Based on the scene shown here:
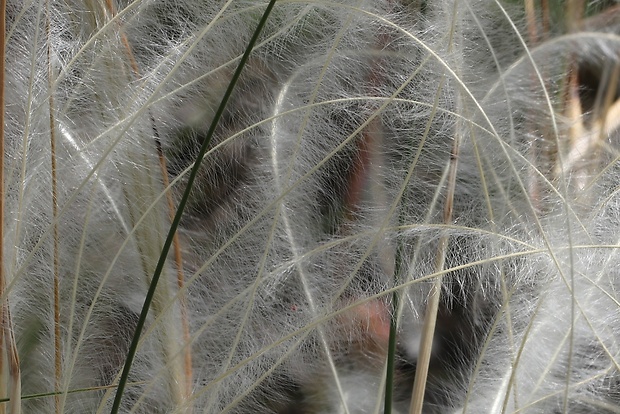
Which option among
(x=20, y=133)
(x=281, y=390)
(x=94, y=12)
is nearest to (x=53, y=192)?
(x=20, y=133)

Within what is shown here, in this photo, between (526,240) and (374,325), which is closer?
(526,240)

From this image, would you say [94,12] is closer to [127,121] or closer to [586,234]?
[127,121]

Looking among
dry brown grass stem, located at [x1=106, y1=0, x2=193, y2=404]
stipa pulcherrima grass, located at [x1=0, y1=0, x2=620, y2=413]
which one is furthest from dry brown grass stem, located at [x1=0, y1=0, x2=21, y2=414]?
dry brown grass stem, located at [x1=106, y1=0, x2=193, y2=404]

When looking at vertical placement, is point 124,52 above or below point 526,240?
above

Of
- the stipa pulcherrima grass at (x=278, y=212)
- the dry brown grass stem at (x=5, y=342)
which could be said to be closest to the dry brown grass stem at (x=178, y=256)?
the stipa pulcherrima grass at (x=278, y=212)

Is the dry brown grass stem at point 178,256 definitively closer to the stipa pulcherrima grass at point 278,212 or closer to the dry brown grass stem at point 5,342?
the stipa pulcherrima grass at point 278,212

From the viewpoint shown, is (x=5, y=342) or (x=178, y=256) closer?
(x=5, y=342)

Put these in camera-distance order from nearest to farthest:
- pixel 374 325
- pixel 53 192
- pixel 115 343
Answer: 1. pixel 53 192
2. pixel 115 343
3. pixel 374 325

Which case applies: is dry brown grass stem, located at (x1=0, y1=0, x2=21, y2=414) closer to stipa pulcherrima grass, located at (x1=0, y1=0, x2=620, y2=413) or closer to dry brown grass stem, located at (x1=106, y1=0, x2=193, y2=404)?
stipa pulcherrima grass, located at (x1=0, y1=0, x2=620, y2=413)
